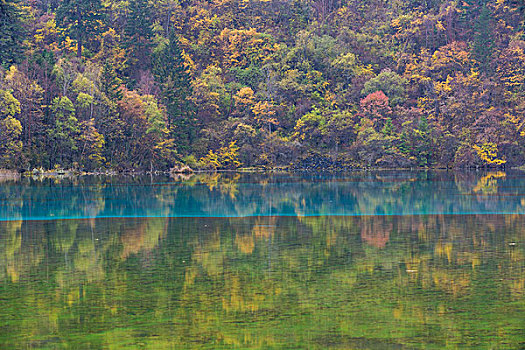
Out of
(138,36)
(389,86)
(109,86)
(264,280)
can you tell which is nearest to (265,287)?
(264,280)

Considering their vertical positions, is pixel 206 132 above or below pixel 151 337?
above

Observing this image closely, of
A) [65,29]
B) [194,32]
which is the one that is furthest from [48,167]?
[194,32]

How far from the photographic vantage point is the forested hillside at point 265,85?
63.6 meters

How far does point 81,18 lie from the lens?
77.9 m

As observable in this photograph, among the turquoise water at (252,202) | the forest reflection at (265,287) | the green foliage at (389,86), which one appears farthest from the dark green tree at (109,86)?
the forest reflection at (265,287)

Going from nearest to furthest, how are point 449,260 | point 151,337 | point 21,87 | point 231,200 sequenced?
point 151,337, point 449,260, point 231,200, point 21,87

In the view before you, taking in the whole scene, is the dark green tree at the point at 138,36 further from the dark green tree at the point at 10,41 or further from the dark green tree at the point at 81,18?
the dark green tree at the point at 10,41

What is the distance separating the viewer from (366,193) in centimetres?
3394

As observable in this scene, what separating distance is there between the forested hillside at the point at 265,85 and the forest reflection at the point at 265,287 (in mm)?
45111

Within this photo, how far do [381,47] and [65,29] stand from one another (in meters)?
37.5

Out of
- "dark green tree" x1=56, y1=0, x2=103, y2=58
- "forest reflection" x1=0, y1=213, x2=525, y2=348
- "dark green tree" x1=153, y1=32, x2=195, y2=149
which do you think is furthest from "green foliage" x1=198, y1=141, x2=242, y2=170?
"forest reflection" x1=0, y1=213, x2=525, y2=348

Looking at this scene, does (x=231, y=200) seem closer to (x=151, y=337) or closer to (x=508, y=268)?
(x=508, y=268)

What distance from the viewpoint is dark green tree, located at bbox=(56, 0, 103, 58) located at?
7725cm

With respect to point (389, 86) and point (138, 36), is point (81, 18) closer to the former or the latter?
point (138, 36)
